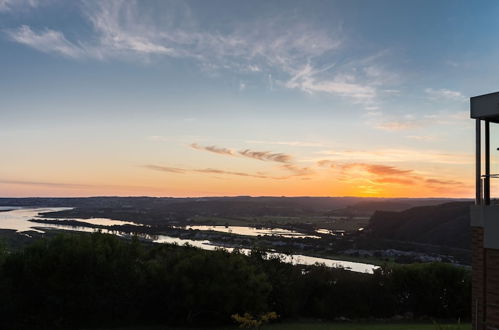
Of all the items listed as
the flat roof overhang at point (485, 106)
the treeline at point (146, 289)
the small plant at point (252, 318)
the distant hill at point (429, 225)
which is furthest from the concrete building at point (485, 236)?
the distant hill at point (429, 225)

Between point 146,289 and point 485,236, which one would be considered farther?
point 146,289

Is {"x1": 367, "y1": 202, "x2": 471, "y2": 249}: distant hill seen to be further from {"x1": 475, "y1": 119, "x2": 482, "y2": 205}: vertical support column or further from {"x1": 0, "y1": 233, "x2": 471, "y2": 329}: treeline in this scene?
{"x1": 475, "y1": 119, "x2": 482, "y2": 205}: vertical support column

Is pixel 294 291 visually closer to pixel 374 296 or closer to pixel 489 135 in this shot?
pixel 374 296

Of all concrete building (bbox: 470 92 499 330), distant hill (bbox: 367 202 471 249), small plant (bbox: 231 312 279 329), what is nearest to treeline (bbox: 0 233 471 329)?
small plant (bbox: 231 312 279 329)

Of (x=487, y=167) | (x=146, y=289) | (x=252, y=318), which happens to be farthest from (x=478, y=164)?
(x=146, y=289)

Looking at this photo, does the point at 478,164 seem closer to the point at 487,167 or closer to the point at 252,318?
the point at 487,167
